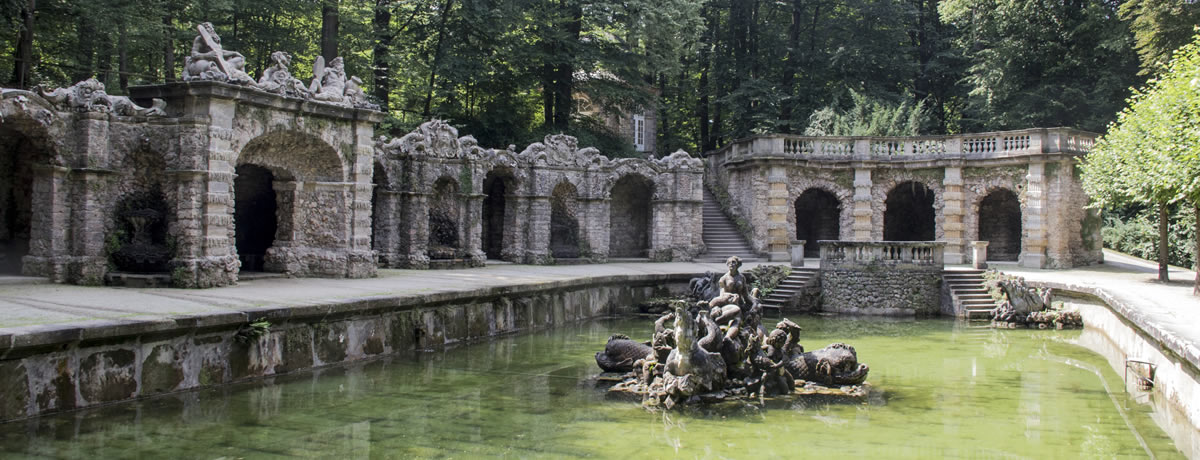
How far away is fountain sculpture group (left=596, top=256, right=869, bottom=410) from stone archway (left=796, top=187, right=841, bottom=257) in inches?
831

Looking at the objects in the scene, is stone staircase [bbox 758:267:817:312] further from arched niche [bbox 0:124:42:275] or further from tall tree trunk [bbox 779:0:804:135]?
arched niche [bbox 0:124:42:275]

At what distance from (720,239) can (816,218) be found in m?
5.56

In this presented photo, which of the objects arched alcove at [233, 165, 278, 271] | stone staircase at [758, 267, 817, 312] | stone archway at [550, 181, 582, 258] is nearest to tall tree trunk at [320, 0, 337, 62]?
arched alcove at [233, 165, 278, 271]

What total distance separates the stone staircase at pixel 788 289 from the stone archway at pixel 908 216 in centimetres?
1015

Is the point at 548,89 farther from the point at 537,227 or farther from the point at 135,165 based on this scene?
the point at 135,165

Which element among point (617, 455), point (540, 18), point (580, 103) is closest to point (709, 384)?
point (617, 455)

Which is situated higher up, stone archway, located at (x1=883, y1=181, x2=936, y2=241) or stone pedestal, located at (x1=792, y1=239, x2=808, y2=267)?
stone archway, located at (x1=883, y1=181, x2=936, y2=241)

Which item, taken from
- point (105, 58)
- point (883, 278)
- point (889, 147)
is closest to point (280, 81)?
point (105, 58)

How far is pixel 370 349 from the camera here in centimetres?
1431

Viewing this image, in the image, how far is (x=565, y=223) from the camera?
90.8 feet

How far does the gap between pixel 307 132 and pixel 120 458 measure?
34.0 ft

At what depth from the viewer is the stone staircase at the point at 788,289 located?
23469 mm

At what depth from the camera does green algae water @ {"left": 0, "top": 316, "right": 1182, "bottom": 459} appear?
30.0ft

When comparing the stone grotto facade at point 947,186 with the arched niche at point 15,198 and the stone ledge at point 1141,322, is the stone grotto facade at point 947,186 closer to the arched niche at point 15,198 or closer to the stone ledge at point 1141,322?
the stone ledge at point 1141,322
